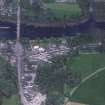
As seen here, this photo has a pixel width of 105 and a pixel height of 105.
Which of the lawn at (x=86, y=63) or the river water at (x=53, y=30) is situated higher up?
the river water at (x=53, y=30)

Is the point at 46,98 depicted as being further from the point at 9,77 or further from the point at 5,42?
the point at 5,42

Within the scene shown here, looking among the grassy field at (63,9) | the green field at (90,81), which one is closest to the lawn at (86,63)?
the green field at (90,81)

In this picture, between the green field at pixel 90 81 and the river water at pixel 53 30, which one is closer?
the green field at pixel 90 81

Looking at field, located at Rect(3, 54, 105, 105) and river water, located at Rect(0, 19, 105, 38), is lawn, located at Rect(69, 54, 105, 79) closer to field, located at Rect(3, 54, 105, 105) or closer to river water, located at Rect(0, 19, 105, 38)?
field, located at Rect(3, 54, 105, 105)

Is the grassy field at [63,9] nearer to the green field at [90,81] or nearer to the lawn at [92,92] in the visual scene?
the green field at [90,81]

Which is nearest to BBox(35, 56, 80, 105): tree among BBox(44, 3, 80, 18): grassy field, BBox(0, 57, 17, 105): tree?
BBox(0, 57, 17, 105): tree

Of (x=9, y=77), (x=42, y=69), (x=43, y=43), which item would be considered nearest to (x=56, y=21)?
(x=43, y=43)
